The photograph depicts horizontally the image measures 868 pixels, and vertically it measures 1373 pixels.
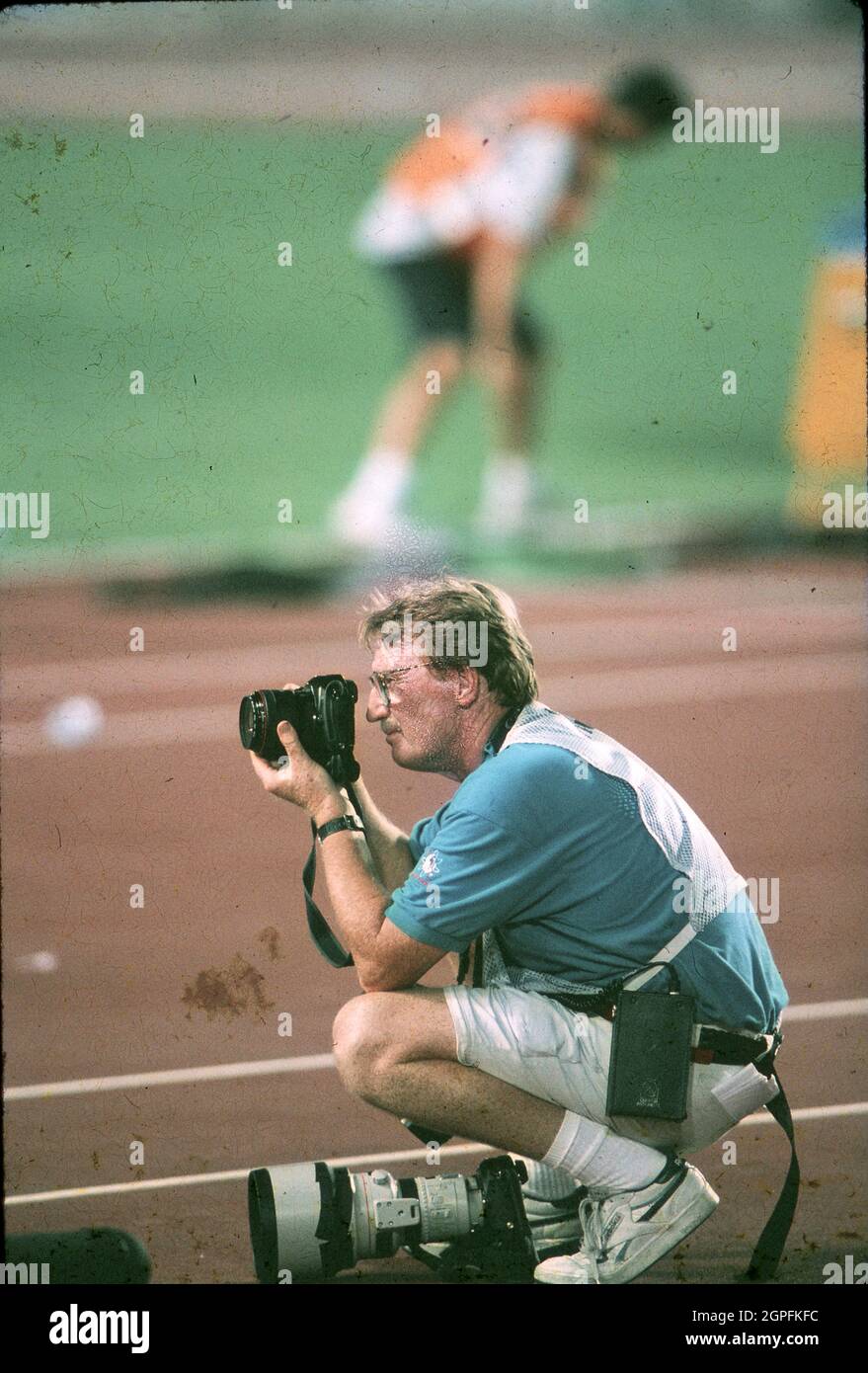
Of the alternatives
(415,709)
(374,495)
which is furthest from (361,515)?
Answer: (415,709)

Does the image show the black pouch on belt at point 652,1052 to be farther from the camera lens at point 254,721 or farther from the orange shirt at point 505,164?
the orange shirt at point 505,164

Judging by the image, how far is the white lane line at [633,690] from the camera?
685 cm

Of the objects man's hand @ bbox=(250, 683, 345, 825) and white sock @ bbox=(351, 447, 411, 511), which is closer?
man's hand @ bbox=(250, 683, 345, 825)

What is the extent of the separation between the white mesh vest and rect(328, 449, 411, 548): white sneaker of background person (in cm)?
224

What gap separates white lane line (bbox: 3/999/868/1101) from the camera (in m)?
4.21

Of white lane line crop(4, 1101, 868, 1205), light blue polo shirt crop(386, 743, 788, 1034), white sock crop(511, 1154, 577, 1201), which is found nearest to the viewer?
light blue polo shirt crop(386, 743, 788, 1034)

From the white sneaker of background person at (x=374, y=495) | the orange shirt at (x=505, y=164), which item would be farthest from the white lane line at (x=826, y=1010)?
the orange shirt at (x=505, y=164)

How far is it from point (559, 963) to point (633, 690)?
422cm

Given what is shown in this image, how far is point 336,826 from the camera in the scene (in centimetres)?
354

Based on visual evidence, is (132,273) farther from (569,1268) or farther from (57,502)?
(569,1268)

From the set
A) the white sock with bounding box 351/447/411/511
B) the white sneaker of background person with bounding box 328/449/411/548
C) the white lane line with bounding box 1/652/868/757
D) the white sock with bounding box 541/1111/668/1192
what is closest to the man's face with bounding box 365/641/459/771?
the white sock with bounding box 541/1111/668/1192

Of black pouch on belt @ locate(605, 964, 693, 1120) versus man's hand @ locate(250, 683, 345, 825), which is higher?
man's hand @ locate(250, 683, 345, 825)

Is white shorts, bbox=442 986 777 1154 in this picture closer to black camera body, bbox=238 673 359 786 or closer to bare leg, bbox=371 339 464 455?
black camera body, bbox=238 673 359 786

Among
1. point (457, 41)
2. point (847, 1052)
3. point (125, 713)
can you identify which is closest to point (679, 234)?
point (457, 41)
